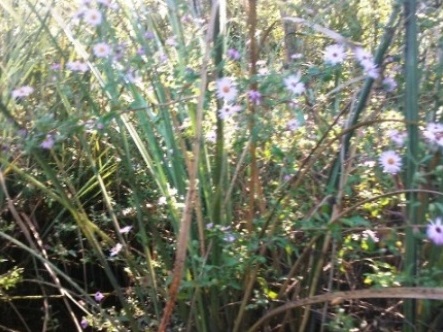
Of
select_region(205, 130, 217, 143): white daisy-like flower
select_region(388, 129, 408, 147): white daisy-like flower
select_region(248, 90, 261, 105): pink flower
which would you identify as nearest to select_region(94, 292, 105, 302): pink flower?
select_region(205, 130, 217, 143): white daisy-like flower

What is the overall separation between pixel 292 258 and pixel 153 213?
36 centimetres

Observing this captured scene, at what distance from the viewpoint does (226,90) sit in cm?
135

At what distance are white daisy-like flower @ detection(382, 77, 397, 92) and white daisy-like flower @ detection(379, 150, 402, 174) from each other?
159 millimetres

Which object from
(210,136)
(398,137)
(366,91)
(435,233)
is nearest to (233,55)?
(210,136)

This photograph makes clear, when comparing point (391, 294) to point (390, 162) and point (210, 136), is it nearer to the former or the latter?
point (390, 162)

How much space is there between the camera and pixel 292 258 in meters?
1.67

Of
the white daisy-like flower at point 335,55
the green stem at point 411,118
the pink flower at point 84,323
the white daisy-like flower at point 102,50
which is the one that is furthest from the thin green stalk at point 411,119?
the pink flower at point 84,323

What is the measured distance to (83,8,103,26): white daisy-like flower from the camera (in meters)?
1.50

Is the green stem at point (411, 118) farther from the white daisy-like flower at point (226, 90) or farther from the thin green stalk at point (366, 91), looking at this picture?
the white daisy-like flower at point (226, 90)

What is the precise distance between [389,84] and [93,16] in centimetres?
66

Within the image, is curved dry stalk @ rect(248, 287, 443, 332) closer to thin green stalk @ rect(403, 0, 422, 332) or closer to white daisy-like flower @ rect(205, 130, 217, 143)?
thin green stalk @ rect(403, 0, 422, 332)

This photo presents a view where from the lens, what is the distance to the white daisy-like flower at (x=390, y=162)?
135 cm

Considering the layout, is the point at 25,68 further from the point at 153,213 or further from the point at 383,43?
the point at 383,43

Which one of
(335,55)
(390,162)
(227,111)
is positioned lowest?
(390,162)
